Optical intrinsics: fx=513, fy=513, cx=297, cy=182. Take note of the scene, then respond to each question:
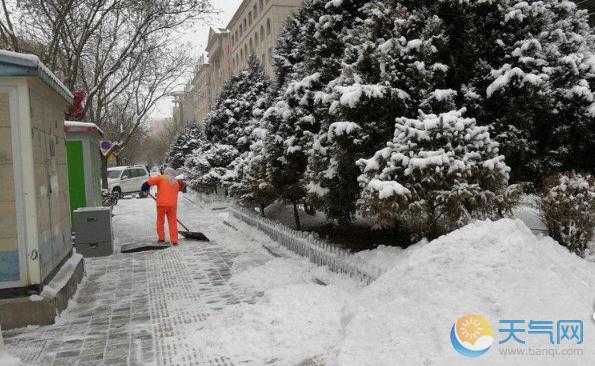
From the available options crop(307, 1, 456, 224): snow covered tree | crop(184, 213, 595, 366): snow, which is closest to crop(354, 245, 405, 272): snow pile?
crop(307, 1, 456, 224): snow covered tree

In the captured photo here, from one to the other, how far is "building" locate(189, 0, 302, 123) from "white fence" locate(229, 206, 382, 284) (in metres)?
20.2

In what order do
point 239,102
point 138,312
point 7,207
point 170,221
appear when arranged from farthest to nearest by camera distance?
1. point 239,102
2. point 170,221
3. point 138,312
4. point 7,207

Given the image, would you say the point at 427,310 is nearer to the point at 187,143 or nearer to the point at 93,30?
the point at 93,30

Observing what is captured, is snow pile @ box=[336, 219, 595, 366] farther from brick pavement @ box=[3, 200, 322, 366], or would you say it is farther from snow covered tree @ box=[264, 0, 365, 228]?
snow covered tree @ box=[264, 0, 365, 228]

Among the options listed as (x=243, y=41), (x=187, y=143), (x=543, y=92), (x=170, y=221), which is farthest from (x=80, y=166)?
(x=243, y=41)

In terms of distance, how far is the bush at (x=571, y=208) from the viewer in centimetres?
732

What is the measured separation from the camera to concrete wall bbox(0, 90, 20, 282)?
544 centimetres

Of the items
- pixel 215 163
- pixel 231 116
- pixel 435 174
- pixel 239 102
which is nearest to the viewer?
pixel 435 174

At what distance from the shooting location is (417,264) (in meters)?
4.62

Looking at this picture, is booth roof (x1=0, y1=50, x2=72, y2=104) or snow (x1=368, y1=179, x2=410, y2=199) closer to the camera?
booth roof (x1=0, y1=50, x2=72, y2=104)

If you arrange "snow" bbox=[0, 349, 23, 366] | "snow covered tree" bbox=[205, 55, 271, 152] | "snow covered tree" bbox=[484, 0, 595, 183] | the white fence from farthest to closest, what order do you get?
"snow covered tree" bbox=[205, 55, 271, 152] → "snow covered tree" bbox=[484, 0, 595, 183] → the white fence → "snow" bbox=[0, 349, 23, 366]

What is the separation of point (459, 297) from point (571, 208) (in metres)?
4.22

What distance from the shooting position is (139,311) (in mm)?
6082

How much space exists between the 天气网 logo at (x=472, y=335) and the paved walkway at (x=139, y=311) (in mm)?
1207
